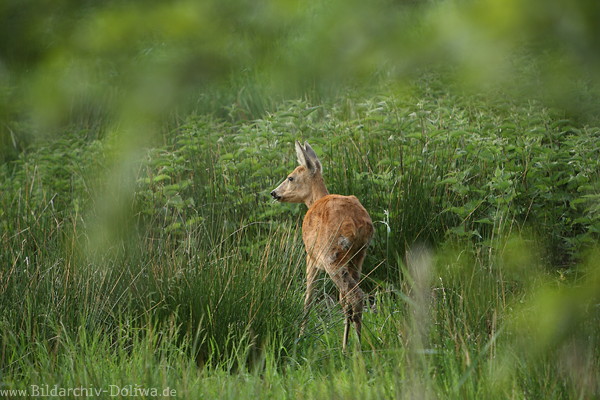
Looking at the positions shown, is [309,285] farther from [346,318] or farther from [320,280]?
[320,280]

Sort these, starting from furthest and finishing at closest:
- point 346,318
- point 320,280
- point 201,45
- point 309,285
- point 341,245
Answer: point 320,280 < point 309,285 < point 341,245 < point 346,318 < point 201,45

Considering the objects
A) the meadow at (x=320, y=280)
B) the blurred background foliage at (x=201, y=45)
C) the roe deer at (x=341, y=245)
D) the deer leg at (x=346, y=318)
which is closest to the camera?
the blurred background foliage at (x=201, y=45)

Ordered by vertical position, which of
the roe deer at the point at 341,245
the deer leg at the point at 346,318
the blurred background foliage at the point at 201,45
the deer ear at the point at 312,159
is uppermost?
the blurred background foliage at the point at 201,45

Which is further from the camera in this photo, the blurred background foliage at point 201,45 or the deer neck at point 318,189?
the deer neck at point 318,189

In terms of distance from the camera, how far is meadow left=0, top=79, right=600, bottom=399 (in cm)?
257

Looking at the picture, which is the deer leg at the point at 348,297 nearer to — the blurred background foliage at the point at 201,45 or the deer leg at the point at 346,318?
the deer leg at the point at 346,318

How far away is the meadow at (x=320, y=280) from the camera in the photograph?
2.57 m

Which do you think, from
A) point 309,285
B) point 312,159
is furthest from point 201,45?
point 312,159

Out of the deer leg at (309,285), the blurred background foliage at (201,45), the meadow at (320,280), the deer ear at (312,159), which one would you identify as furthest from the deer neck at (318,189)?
the blurred background foliage at (201,45)

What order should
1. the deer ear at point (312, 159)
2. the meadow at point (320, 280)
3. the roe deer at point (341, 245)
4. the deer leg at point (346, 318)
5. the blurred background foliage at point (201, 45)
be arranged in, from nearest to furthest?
the blurred background foliage at point (201, 45) < the meadow at point (320, 280) < the deer leg at point (346, 318) < the roe deer at point (341, 245) < the deer ear at point (312, 159)

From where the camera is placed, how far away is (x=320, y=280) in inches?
201

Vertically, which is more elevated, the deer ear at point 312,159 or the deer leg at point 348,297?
the deer ear at point 312,159

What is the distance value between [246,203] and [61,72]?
3.42 metres

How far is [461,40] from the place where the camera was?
2.00 m
